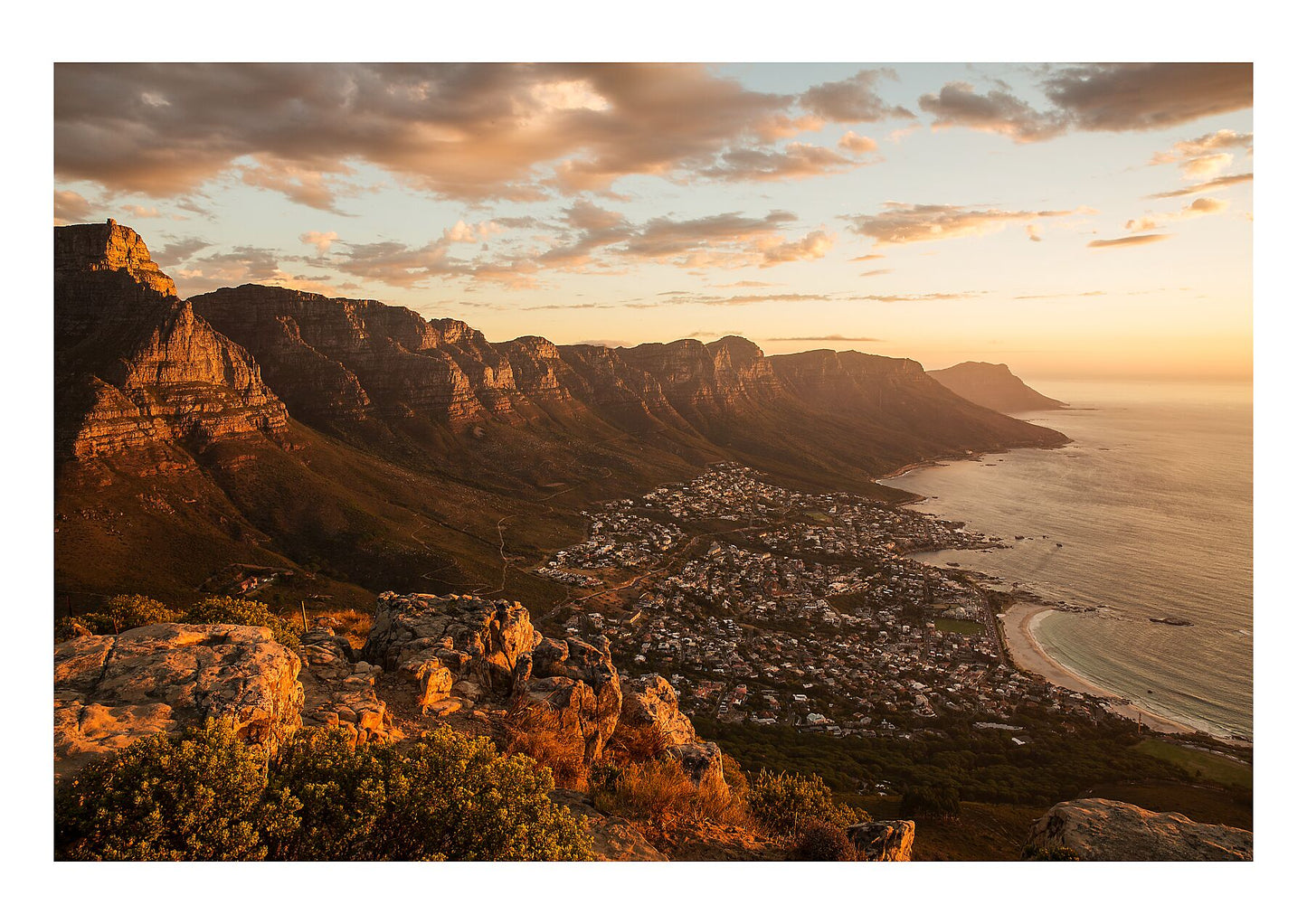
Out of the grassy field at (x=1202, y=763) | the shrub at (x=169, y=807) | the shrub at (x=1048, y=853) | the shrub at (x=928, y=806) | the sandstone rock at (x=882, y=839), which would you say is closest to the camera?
the shrub at (x=169, y=807)

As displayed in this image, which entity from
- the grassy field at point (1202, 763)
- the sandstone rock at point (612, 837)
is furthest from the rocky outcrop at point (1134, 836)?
the grassy field at point (1202, 763)

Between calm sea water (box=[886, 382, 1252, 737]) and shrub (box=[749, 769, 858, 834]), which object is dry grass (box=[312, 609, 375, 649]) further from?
calm sea water (box=[886, 382, 1252, 737])

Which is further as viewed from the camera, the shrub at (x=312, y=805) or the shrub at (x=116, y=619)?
the shrub at (x=116, y=619)

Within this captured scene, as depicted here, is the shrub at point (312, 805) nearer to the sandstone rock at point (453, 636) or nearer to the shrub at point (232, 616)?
the sandstone rock at point (453, 636)

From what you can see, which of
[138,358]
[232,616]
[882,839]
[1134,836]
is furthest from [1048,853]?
[138,358]

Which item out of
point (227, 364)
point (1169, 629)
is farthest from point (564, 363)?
→ point (1169, 629)

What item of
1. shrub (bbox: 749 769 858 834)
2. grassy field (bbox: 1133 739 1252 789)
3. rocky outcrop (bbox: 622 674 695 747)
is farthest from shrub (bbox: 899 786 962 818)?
grassy field (bbox: 1133 739 1252 789)

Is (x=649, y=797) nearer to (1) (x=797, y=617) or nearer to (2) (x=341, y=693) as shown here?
(2) (x=341, y=693)
